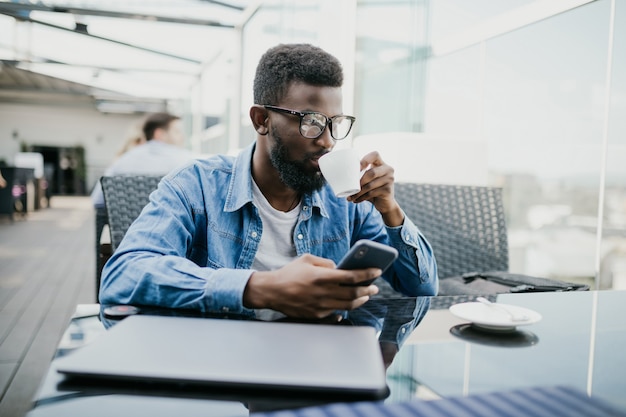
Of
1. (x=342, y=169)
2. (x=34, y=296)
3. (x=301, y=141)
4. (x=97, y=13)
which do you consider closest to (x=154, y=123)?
(x=34, y=296)

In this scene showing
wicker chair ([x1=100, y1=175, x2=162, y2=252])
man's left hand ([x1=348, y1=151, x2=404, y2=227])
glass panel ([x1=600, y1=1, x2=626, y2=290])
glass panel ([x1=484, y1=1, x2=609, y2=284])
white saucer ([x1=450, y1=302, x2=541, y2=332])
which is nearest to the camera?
white saucer ([x1=450, y1=302, x2=541, y2=332])

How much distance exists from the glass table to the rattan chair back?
853 millimetres

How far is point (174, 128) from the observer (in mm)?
4152

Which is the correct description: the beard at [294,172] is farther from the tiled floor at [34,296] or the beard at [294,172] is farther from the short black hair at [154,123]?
the short black hair at [154,123]

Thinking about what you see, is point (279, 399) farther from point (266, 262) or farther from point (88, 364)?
point (266, 262)

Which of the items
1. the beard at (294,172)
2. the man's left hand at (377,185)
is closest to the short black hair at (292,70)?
the beard at (294,172)

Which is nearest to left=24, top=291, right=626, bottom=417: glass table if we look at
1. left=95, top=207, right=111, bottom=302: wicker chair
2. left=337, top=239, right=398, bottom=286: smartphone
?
left=337, top=239, right=398, bottom=286: smartphone

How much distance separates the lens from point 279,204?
1374 millimetres

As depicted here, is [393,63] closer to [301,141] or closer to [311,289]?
[301,141]

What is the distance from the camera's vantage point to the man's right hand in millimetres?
766

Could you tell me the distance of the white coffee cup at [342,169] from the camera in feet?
3.50

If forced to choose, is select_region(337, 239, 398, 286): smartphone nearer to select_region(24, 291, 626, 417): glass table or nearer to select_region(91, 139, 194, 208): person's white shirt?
select_region(24, 291, 626, 417): glass table

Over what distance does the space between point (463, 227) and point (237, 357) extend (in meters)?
1.52

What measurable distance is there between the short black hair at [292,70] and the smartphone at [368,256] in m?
0.62
